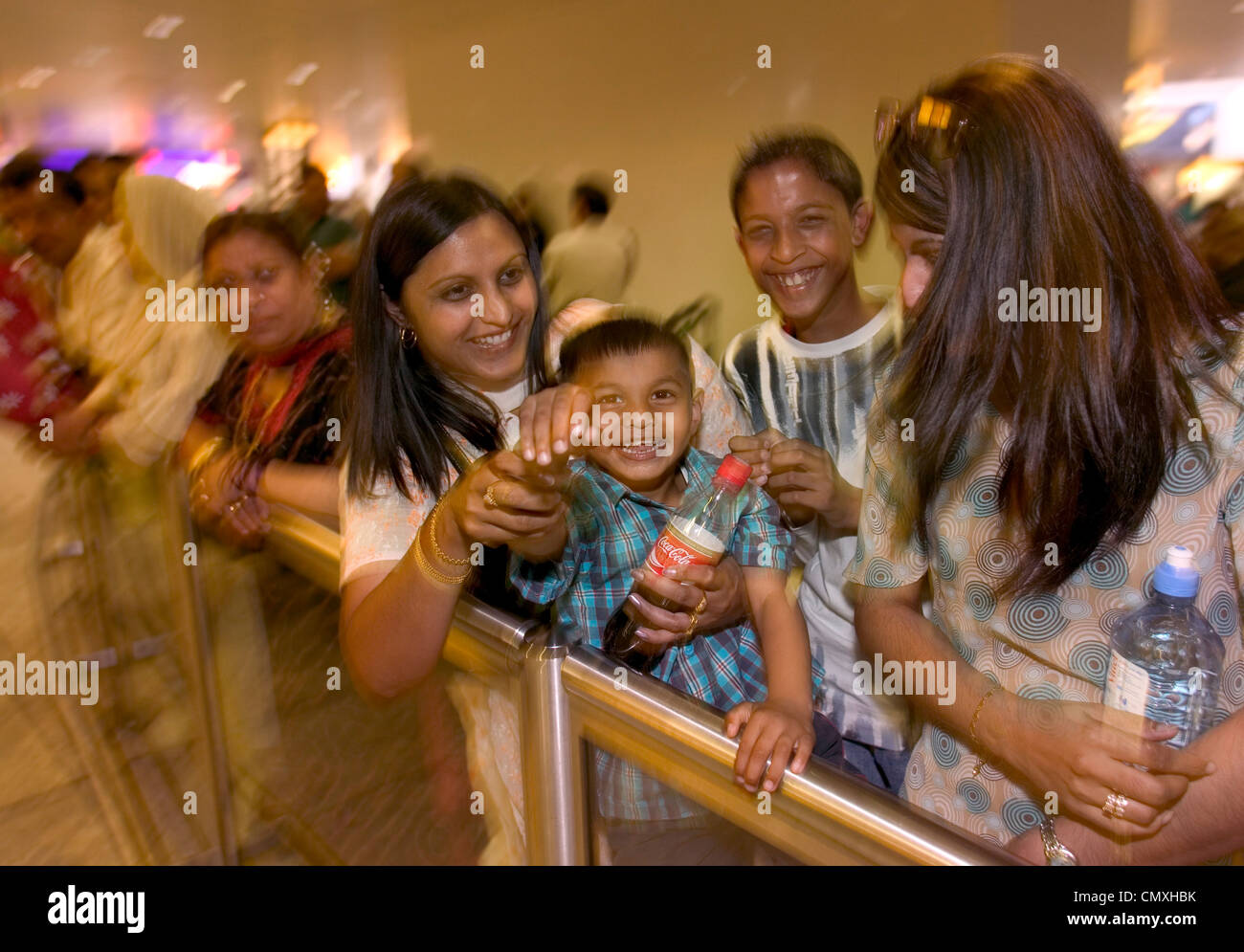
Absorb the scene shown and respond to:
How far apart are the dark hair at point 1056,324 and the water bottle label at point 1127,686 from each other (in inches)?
5.0

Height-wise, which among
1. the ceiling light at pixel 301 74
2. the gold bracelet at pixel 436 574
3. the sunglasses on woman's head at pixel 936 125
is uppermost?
the ceiling light at pixel 301 74

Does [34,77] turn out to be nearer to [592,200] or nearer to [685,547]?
[592,200]

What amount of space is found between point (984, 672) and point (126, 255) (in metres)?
2.85

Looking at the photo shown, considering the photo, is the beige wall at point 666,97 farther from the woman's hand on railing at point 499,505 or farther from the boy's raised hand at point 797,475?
the woman's hand on railing at point 499,505

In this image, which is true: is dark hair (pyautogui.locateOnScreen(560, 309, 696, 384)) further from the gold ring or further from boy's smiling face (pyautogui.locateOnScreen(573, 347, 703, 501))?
the gold ring

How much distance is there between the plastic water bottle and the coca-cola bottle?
17.8 inches

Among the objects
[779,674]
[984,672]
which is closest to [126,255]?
[779,674]

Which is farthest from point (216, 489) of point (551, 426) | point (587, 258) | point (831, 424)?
point (587, 258)

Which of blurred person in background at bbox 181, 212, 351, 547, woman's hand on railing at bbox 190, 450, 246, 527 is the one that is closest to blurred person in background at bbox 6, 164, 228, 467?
blurred person in background at bbox 181, 212, 351, 547

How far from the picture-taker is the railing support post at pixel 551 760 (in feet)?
3.01

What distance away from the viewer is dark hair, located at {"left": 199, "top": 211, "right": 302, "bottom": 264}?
2.02 m

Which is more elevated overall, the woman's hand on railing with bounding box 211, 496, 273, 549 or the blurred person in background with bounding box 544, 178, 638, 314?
the blurred person in background with bounding box 544, 178, 638, 314

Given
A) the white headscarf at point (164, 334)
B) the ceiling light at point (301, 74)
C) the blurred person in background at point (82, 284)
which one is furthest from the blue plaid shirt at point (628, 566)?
the ceiling light at point (301, 74)

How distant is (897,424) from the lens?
1107 millimetres
